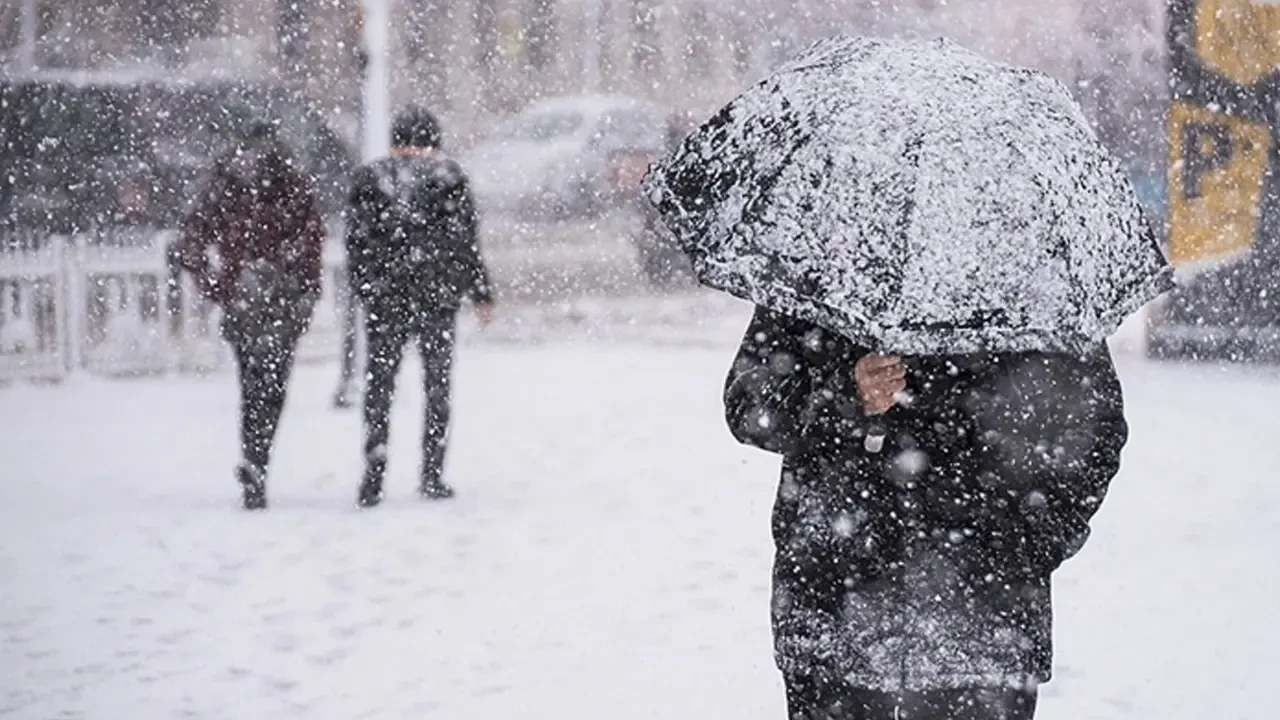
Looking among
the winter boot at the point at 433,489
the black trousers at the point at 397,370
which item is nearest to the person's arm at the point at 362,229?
the black trousers at the point at 397,370

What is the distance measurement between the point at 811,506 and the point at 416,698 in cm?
251

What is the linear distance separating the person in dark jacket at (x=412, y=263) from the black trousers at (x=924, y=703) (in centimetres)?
484

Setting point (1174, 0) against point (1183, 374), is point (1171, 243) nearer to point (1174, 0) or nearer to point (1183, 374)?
point (1183, 374)

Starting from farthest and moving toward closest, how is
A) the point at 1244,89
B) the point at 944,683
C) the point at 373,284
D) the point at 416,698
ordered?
the point at 1244,89 < the point at 373,284 < the point at 416,698 < the point at 944,683

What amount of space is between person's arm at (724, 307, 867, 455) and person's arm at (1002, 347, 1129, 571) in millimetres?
259

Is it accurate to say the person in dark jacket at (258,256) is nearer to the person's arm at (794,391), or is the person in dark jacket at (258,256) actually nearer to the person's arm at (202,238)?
the person's arm at (202,238)

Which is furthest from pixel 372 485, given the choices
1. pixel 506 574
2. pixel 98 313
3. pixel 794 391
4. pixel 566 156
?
pixel 566 156

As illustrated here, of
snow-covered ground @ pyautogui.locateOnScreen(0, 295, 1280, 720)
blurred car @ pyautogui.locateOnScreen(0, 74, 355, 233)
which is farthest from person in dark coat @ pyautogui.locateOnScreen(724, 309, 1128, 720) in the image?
blurred car @ pyautogui.locateOnScreen(0, 74, 355, 233)

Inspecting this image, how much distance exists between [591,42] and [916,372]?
38000 mm

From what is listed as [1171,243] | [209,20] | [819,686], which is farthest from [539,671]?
[209,20]

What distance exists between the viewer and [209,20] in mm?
34844

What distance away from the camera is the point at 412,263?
752 centimetres

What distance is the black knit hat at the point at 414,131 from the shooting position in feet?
25.2

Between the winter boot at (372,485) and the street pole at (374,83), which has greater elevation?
the street pole at (374,83)
